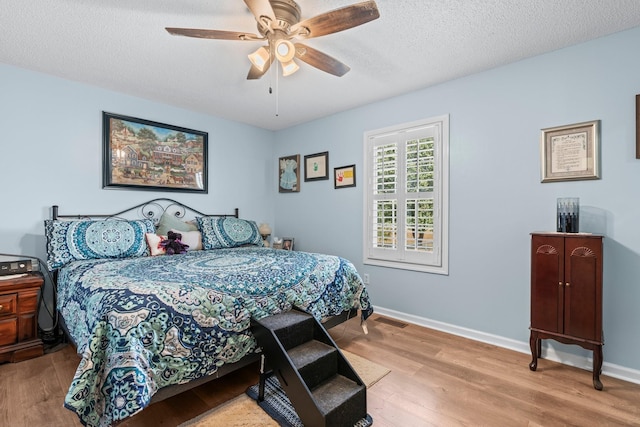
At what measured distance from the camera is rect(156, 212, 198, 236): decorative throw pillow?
3284 mm

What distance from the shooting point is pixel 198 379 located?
1.68 m

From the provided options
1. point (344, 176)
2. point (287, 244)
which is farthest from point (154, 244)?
point (344, 176)

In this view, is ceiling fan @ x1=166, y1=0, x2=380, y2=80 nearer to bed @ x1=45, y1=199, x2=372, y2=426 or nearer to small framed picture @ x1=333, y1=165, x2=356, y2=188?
bed @ x1=45, y1=199, x2=372, y2=426

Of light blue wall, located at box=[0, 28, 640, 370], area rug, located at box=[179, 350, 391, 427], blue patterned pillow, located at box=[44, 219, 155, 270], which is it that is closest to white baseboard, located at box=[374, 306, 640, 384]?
light blue wall, located at box=[0, 28, 640, 370]

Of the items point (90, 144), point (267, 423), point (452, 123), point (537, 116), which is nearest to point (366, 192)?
point (452, 123)

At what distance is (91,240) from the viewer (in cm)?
259

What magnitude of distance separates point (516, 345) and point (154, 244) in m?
3.48

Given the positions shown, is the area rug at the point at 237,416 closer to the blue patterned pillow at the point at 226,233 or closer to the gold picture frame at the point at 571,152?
the blue patterned pillow at the point at 226,233

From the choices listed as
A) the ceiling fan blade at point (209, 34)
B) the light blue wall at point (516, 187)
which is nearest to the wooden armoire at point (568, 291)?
the light blue wall at point (516, 187)

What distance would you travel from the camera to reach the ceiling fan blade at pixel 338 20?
61.2 inches

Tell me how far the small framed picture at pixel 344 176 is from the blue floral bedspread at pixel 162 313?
1.55m

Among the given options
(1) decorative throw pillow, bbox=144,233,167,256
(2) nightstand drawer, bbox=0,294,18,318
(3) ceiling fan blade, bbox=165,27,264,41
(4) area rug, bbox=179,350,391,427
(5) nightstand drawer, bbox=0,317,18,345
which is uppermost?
(3) ceiling fan blade, bbox=165,27,264,41

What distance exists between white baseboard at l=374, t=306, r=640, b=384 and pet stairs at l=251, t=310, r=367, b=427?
1614 mm

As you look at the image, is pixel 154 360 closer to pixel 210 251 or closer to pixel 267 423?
pixel 267 423
